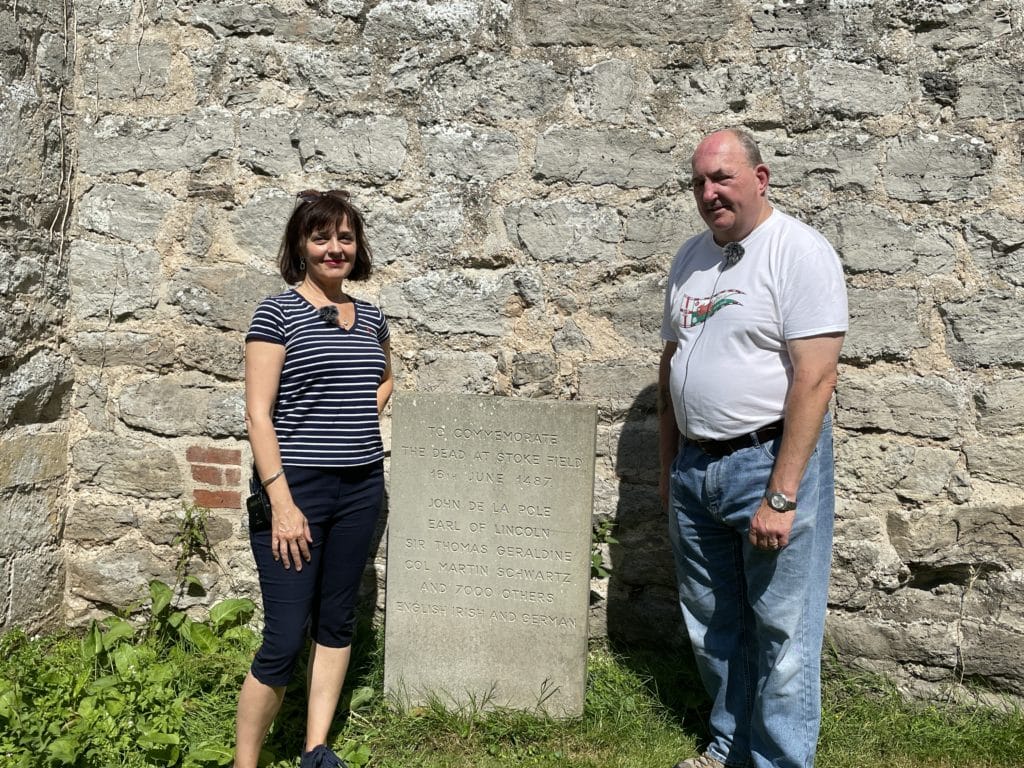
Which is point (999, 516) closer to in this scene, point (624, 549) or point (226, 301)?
point (624, 549)

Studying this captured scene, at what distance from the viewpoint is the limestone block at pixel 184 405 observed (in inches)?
144

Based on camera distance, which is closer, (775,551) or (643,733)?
(775,551)

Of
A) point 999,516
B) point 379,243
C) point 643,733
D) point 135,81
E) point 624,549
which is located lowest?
point 643,733

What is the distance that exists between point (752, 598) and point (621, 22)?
218 centimetres

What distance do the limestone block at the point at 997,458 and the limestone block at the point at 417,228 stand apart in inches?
83.5

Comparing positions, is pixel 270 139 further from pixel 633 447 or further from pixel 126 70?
pixel 633 447

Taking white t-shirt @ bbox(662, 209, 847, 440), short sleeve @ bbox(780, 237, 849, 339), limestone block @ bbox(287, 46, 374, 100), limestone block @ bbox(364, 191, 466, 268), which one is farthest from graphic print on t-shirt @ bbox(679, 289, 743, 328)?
limestone block @ bbox(287, 46, 374, 100)

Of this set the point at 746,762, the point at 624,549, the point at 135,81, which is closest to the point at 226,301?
the point at 135,81

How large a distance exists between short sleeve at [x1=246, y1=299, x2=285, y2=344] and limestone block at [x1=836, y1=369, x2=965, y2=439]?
6.77 ft

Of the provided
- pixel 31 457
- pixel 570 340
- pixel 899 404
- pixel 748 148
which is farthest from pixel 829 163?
pixel 31 457

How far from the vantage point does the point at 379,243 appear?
357 cm

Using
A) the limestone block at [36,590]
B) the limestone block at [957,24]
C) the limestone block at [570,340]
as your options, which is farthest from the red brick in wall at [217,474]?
the limestone block at [957,24]

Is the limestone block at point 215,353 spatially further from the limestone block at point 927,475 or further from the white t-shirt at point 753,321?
the limestone block at point 927,475

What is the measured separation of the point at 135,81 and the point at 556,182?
69.8 inches
